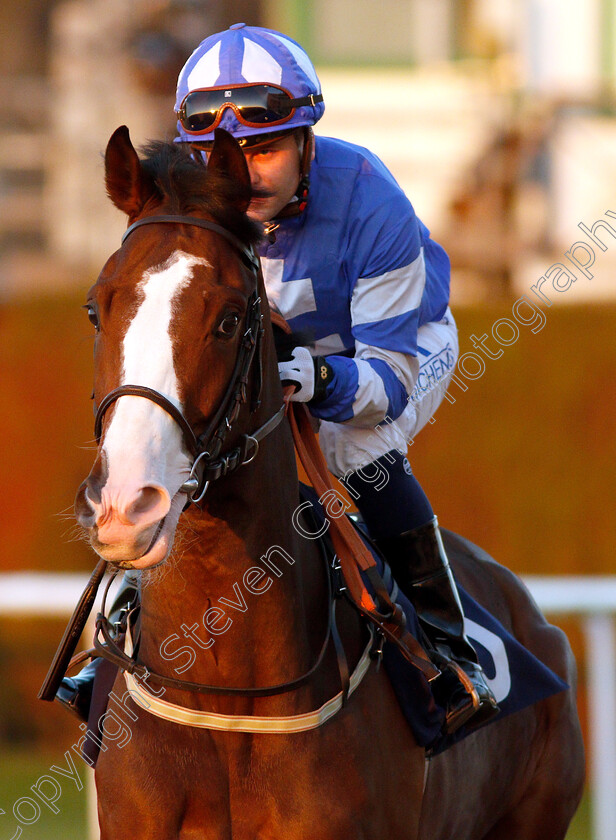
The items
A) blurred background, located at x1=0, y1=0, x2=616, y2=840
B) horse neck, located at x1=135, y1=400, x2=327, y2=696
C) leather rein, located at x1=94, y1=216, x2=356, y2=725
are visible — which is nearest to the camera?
leather rein, located at x1=94, y1=216, x2=356, y2=725

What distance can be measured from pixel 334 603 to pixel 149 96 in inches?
440

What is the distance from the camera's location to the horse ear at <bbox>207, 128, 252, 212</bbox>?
2.46 m

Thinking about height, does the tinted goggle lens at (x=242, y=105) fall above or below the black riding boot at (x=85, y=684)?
above

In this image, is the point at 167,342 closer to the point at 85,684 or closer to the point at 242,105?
the point at 242,105

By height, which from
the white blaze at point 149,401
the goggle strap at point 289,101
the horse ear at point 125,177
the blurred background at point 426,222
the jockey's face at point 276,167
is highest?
the goggle strap at point 289,101

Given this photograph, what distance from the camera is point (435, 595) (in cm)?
320

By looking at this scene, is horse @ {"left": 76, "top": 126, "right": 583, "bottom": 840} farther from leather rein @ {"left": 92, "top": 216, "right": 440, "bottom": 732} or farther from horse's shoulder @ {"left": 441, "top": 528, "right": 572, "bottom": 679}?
horse's shoulder @ {"left": 441, "top": 528, "right": 572, "bottom": 679}

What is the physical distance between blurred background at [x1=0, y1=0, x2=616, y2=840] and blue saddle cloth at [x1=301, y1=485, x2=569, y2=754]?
286 centimetres

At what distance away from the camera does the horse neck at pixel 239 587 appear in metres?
2.54

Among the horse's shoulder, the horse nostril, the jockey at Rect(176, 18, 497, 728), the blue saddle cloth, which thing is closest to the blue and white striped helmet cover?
the jockey at Rect(176, 18, 497, 728)

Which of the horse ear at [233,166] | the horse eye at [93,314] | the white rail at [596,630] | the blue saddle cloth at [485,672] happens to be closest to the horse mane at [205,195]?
the horse ear at [233,166]

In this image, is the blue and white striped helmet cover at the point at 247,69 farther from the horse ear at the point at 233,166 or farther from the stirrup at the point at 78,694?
the stirrup at the point at 78,694

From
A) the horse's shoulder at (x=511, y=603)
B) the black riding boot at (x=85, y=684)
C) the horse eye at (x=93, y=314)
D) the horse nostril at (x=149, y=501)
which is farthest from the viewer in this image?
the horse's shoulder at (x=511, y=603)

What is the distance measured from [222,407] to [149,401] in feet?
0.66
